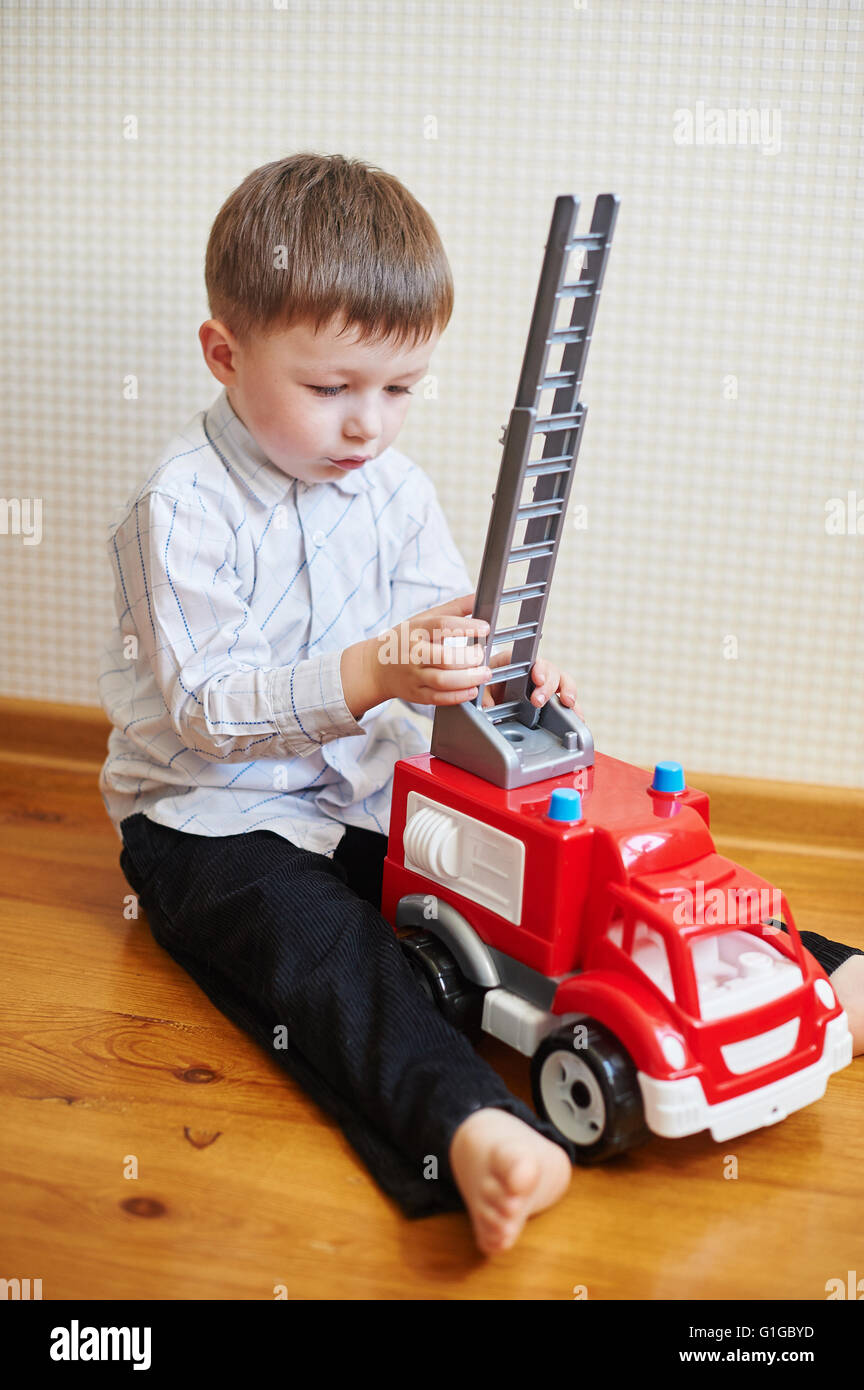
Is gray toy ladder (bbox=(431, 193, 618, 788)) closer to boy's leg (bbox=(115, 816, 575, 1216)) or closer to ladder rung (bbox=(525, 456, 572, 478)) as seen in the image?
ladder rung (bbox=(525, 456, 572, 478))

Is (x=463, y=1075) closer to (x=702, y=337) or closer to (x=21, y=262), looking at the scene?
(x=702, y=337)

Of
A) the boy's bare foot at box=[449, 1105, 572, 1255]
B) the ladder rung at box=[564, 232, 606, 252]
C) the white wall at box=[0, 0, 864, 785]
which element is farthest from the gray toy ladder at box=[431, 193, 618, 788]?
the white wall at box=[0, 0, 864, 785]

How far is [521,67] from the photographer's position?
3.49 feet

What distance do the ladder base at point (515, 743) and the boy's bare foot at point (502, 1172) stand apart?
21 cm

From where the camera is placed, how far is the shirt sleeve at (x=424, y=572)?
1030 millimetres

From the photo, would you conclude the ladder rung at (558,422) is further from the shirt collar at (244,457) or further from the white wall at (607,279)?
the white wall at (607,279)

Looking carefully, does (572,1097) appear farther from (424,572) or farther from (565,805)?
(424,572)

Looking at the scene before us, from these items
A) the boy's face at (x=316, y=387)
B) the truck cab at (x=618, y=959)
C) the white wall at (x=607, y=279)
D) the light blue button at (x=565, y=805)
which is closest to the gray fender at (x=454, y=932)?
the truck cab at (x=618, y=959)

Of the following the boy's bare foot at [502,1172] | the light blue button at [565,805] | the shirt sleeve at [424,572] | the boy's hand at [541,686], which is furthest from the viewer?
the shirt sleeve at [424,572]

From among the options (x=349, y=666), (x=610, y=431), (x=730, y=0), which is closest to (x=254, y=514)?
(x=349, y=666)

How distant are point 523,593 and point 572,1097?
309mm

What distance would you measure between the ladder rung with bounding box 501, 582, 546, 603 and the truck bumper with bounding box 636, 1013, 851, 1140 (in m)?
0.30

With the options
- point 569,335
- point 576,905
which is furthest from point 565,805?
point 569,335

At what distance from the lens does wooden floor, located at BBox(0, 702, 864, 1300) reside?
2.16 ft
